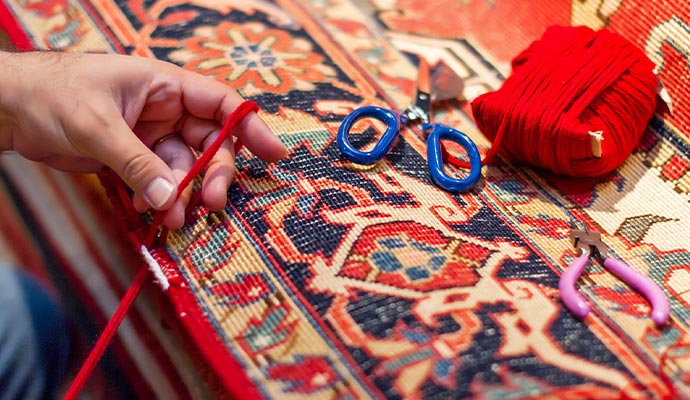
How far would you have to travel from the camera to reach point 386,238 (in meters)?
0.83

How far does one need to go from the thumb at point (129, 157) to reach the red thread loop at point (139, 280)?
29mm

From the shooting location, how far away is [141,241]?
0.85 metres

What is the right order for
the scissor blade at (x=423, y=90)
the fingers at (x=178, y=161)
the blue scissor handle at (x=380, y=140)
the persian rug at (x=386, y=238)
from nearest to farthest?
the persian rug at (x=386, y=238)
the fingers at (x=178, y=161)
the blue scissor handle at (x=380, y=140)
the scissor blade at (x=423, y=90)

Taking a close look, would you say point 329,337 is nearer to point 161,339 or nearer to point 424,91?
point 161,339

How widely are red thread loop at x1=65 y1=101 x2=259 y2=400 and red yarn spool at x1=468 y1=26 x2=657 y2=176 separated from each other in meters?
0.36

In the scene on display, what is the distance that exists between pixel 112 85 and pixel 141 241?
184 mm

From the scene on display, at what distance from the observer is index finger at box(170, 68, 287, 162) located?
34.6 inches

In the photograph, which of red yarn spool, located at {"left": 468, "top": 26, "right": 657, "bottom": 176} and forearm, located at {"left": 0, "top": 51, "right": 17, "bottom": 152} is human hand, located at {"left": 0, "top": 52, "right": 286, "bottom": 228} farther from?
red yarn spool, located at {"left": 468, "top": 26, "right": 657, "bottom": 176}

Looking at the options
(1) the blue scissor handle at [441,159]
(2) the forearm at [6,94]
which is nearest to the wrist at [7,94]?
(2) the forearm at [6,94]

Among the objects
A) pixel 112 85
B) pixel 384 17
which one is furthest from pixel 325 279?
pixel 384 17

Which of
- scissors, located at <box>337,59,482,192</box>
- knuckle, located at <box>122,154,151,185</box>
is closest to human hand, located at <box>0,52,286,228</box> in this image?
knuckle, located at <box>122,154,151,185</box>

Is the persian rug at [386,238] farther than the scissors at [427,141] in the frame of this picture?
No

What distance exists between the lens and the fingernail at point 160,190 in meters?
0.78

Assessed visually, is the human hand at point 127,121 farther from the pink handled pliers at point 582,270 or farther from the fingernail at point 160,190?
the pink handled pliers at point 582,270
